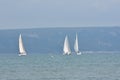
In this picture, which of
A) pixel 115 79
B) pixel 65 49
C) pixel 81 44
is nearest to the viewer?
pixel 115 79

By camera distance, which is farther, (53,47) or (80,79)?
(53,47)

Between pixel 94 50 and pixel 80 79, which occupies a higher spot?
pixel 80 79

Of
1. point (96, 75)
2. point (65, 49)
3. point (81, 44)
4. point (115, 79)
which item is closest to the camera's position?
point (115, 79)

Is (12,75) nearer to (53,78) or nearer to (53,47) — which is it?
(53,78)

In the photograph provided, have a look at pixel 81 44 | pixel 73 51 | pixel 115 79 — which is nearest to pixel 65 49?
pixel 73 51

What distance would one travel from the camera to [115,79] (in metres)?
55.4

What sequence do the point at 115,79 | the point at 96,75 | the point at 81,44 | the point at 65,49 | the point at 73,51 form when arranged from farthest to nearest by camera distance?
1. the point at 81,44
2. the point at 73,51
3. the point at 65,49
4. the point at 96,75
5. the point at 115,79

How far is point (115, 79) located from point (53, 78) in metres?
5.55

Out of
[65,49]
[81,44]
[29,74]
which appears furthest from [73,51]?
[29,74]

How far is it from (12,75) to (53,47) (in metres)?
136

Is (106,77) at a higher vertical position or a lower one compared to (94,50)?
higher

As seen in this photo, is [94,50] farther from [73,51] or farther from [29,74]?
[29,74]

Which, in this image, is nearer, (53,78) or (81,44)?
(53,78)

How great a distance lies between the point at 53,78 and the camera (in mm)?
57812
